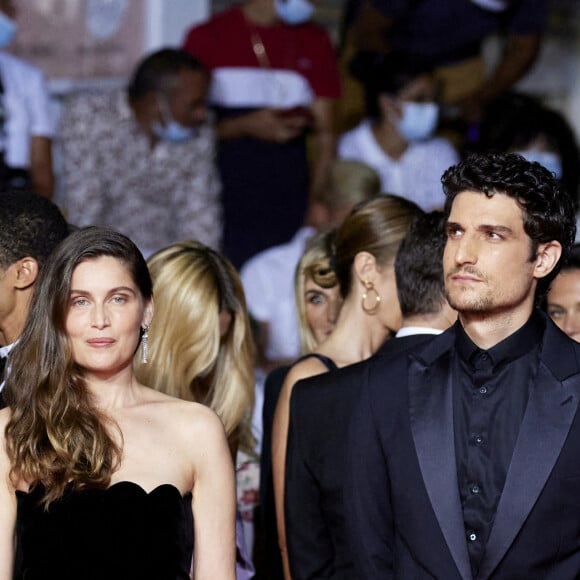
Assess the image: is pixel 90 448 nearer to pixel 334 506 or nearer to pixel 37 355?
pixel 37 355

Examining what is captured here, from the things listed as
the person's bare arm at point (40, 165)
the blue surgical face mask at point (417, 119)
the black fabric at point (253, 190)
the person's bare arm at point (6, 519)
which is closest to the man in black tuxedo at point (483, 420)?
the person's bare arm at point (6, 519)

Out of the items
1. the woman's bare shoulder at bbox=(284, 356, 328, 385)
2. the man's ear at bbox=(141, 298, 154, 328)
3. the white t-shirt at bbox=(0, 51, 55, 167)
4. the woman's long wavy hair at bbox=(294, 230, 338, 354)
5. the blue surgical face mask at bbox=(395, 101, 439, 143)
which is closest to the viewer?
the man's ear at bbox=(141, 298, 154, 328)

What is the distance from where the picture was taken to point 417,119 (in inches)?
275

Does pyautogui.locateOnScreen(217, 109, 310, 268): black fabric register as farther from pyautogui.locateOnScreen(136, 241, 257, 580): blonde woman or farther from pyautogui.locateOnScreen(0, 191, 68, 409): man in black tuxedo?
pyautogui.locateOnScreen(0, 191, 68, 409): man in black tuxedo

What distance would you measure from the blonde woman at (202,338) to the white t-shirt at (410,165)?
2990 millimetres

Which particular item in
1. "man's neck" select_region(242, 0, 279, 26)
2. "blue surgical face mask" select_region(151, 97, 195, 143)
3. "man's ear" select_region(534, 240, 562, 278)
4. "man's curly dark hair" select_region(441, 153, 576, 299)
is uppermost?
"man's neck" select_region(242, 0, 279, 26)

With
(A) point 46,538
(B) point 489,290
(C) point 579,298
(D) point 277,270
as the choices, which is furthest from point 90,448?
(D) point 277,270

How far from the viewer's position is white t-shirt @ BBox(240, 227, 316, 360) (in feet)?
20.3

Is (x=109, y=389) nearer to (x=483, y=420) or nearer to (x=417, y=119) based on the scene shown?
(x=483, y=420)

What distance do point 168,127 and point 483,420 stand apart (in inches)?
148

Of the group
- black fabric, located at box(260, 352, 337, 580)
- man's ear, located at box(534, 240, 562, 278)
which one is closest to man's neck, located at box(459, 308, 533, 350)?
man's ear, located at box(534, 240, 562, 278)

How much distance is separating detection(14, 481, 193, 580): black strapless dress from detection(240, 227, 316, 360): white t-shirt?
3026mm

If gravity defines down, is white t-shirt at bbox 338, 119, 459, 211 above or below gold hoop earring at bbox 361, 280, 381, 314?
above

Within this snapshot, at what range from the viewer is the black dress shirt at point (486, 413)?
9.86 ft
